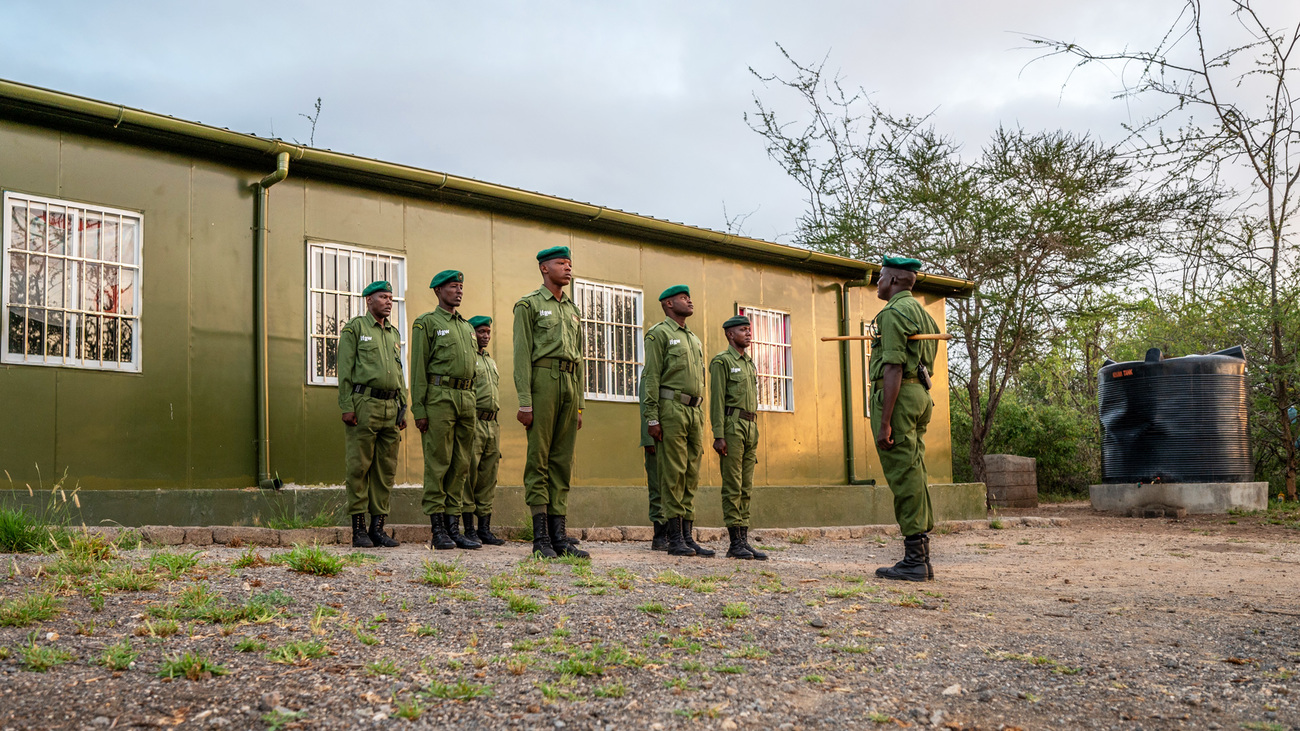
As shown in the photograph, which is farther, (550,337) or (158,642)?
(550,337)

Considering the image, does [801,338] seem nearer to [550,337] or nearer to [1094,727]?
[550,337]

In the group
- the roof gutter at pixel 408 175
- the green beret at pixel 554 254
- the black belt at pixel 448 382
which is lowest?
the black belt at pixel 448 382

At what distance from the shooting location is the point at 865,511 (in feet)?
38.8

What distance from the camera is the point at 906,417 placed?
5.74 meters

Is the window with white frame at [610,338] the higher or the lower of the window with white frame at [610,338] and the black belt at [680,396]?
the higher

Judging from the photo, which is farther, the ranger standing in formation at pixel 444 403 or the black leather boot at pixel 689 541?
the black leather boot at pixel 689 541

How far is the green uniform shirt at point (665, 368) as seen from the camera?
6988mm

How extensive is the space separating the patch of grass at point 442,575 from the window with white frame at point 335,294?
3.70 m

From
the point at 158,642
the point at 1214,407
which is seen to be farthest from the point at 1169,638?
the point at 1214,407

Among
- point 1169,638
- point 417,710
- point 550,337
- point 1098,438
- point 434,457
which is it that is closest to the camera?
point 417,710

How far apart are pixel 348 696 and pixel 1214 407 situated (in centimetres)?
1427

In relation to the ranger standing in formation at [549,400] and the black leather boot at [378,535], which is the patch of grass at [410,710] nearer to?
the ranger standing in formation at [549,400]

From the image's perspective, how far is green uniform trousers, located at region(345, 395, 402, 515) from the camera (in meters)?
6.81

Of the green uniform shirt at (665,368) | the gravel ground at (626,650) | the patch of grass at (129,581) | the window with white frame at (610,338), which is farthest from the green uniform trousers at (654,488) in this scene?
the patch of grass at (129,581)
